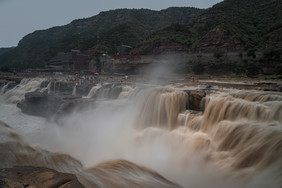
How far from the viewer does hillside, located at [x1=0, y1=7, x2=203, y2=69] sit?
89.8 m

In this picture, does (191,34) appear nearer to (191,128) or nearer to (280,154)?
(191,128)

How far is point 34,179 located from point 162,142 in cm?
776

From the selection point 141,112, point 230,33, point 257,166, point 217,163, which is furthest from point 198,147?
point 230,33

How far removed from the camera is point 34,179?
5.10 meters

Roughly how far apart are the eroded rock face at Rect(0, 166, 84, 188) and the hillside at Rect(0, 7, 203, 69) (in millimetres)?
72684

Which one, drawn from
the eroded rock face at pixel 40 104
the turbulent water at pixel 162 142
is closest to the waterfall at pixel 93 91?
the eroded rock face at pixel 40 104

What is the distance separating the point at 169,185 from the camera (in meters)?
6.89

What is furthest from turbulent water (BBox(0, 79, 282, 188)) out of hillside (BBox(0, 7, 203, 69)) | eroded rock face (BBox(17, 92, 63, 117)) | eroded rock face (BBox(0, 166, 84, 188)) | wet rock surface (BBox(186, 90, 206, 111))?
hillside (BBox(0, 7, 203, 69))

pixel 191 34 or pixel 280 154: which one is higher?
pixel 191 34

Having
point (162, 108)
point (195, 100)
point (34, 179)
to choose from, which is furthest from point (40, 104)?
point (34, 179)

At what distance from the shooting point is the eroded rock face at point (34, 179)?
474 cm

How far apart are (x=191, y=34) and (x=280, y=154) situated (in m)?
58.0

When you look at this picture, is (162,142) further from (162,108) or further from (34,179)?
(34,179)

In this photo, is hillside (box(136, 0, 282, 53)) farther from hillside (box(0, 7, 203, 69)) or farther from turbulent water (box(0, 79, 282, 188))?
hillside (box(0, 7, 203, 69))
